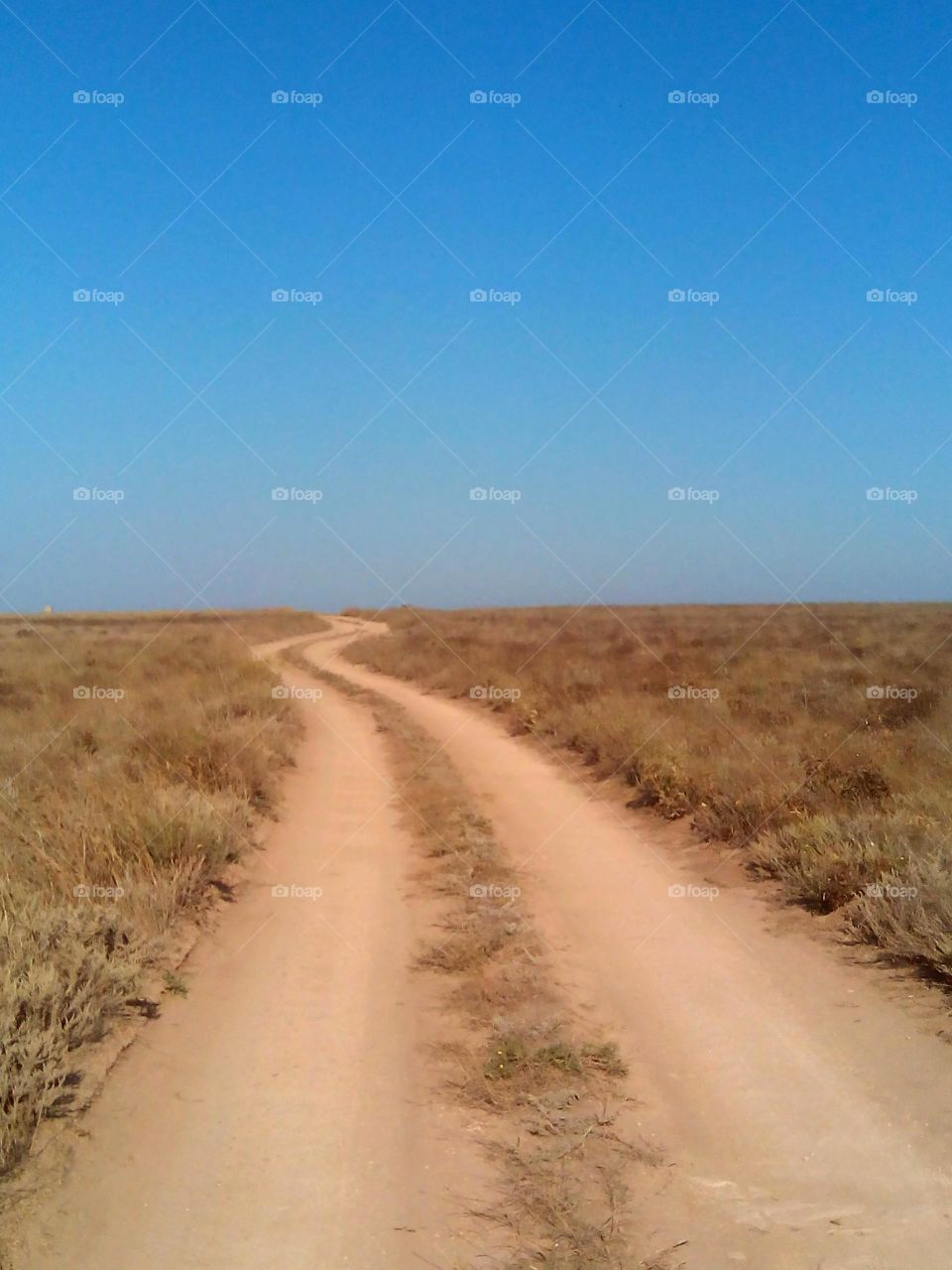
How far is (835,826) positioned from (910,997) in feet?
6.92

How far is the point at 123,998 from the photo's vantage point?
16.1 feet

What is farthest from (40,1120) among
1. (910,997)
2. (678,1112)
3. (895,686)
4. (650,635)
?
(650,635)

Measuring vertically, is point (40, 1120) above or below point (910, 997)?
below

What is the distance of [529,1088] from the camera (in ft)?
14.7

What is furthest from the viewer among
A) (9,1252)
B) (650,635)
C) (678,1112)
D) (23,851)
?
(650,635)

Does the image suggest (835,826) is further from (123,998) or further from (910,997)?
(123,998)

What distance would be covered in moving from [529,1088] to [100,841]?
13.3ft
